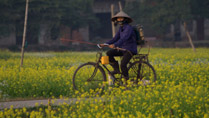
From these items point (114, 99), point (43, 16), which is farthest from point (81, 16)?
point (114, 99)

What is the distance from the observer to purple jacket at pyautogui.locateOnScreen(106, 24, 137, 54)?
7.62m

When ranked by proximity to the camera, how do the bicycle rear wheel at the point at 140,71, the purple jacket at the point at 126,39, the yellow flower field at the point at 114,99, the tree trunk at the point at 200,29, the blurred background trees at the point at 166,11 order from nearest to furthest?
the yellow flower field at the point at 114,99 → the purple jacket at the point at 126,39 → the bicycle rear wheel at the point at 140,71 → the blurred background trees at the point at 166,11 → the tree trunk at the point at 200,29

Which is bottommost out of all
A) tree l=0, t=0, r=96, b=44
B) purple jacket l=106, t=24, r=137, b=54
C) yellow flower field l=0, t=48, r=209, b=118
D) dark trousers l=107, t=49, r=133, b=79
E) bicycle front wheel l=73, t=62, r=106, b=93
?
yellow flower field l=0, t=48, r=209, b=118

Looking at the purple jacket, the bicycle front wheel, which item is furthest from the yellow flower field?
the purple jacket

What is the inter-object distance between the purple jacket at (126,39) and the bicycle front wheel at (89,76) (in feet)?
2.39

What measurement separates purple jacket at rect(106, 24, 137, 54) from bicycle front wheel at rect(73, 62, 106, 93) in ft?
2.39

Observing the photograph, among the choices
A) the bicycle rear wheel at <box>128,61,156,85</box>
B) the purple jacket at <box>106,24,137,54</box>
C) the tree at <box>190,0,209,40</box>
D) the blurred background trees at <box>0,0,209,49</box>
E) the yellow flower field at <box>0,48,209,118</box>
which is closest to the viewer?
the yellow flower field at <box>0,48,209,118</box>

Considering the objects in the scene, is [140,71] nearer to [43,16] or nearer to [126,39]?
[126,39]

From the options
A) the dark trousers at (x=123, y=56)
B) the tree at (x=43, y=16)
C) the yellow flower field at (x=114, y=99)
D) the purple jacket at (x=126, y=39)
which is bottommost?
the yellow flower field at (x=114, y=99)

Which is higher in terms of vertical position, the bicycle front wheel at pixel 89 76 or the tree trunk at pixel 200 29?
the tree trunk at pixel 200 29

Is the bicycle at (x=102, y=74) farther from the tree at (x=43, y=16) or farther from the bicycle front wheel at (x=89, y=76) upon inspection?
the tree at (x=43, y=16)

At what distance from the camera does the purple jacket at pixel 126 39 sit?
762 centimetres

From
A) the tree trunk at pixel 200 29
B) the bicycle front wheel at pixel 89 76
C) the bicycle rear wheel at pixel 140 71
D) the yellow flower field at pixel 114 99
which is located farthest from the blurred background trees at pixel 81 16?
the bicycle rear wheel at pixel 140 71

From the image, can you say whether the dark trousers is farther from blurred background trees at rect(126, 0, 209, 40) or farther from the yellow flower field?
blurred background trees at rect(126, 0, 209, 40)
